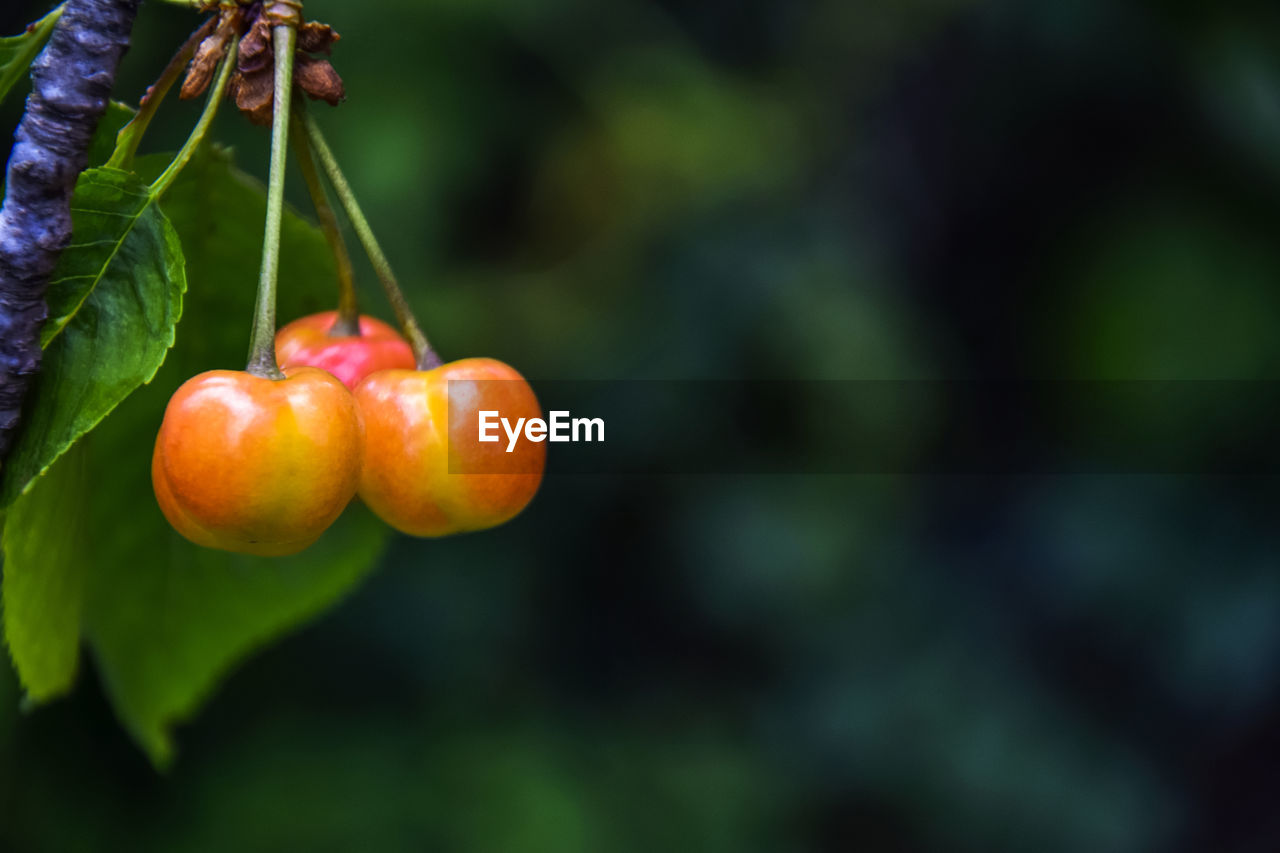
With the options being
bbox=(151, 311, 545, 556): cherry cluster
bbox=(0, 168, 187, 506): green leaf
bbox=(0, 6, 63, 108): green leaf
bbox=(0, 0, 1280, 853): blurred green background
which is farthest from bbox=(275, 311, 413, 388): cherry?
bbox=(0, 0, 1280, 853): blurred green background

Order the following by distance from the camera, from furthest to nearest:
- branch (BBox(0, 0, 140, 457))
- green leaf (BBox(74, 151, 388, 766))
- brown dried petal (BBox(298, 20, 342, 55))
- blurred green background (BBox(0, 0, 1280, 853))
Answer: blurred green background (BBox(0, 0, 1280, 853)), green leaf (BBox(74, 151, 388, 766)), brown dried petal (BBox(298, 20, 342, 55)), branch (BBox(0, 0, 140, 457))

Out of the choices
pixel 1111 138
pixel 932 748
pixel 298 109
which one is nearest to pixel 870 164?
pixel 1111 138

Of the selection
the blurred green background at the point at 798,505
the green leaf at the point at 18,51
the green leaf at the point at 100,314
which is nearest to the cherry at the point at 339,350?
the green leaf at the point at 100,314

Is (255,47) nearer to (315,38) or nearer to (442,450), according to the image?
(315,38)

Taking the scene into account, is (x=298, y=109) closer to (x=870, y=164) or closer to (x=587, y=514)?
(x=587, y=514)

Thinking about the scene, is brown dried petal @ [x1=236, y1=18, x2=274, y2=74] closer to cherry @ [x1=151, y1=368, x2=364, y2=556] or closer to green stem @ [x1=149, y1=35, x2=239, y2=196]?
green stem @ [x1=149, y1=35, x2=239, y2=196]

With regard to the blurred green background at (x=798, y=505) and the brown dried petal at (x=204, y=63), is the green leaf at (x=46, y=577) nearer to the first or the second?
the brown dried petal at (x=204, y=63)
